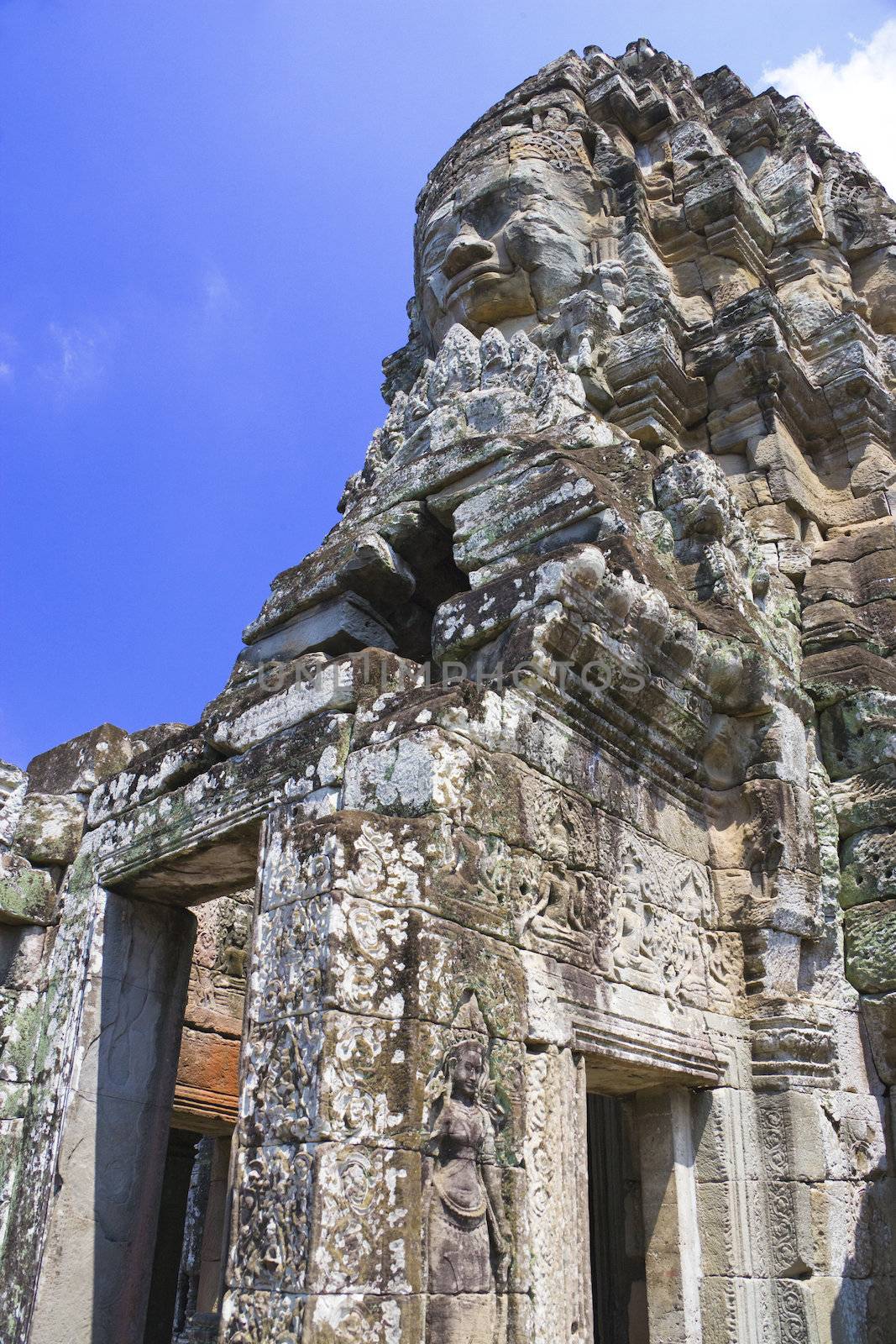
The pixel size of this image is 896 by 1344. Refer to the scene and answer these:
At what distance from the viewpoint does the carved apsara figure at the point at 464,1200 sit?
129 inches

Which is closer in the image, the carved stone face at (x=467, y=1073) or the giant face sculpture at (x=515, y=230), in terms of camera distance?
the carved stone face at (x=467, y=1073)

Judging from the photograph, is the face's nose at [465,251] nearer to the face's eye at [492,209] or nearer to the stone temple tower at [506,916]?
the face's eye at [492,209]

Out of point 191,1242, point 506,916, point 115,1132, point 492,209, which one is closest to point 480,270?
point 492,209

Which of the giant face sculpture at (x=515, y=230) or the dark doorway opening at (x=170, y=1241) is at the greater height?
the giant face sculpture at (x=515, y=230)

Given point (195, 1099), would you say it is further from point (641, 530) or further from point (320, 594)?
point (641, 530)

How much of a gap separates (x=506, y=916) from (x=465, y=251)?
24.7ft

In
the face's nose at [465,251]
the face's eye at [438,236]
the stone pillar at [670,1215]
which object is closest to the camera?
the stone pillar at [670,1215]

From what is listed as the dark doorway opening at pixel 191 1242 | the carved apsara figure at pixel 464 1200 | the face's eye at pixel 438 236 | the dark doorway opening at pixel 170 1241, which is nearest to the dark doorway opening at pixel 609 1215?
the dark doorway opening at pixel 191 1242

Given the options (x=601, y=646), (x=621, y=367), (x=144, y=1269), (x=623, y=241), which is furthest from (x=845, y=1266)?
(x=623, y=241)

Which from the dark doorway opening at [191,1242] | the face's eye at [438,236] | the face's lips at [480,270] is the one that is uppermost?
the face's eye at [438,236]

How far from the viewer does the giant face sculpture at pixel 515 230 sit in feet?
31.9

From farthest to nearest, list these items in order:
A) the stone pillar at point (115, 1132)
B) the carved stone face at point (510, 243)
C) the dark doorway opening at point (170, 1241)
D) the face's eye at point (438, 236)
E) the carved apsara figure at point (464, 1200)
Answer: the dark doorway opening at point (170, 1241), the face's eye at point (438, 236), the carved stone face at point (510, 243), the stone pillar at point (115, 1132), the carved apsara figure at point (464, 1200)

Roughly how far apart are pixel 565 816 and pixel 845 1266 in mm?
2357

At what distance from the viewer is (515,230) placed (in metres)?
9.77
